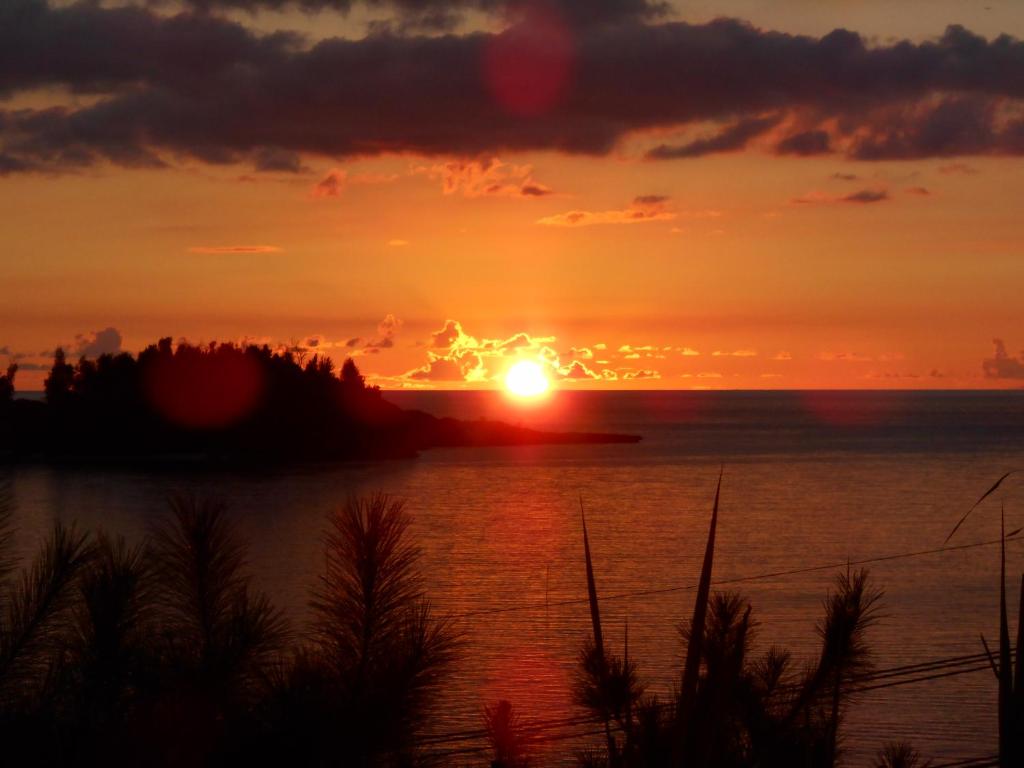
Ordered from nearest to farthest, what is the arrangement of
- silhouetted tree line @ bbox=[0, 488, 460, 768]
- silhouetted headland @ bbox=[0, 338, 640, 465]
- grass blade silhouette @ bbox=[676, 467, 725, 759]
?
grass blade silhouette @ bbox=[676, 467, 725, 759]
silhouetted tree line @ bbox=[0, 488, 460, 768]
silhouetted headland @ bbox=[0, 338, 640, 465]

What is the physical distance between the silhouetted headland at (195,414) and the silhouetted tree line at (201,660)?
12401 cm

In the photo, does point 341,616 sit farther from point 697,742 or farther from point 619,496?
point 619,496

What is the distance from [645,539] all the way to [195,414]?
83.1 m

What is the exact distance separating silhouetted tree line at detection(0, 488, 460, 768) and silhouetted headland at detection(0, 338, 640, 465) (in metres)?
124

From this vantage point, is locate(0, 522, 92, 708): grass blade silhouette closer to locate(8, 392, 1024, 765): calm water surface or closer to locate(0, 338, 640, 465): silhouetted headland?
locate(8, 392, 1024, 765): calm water surface

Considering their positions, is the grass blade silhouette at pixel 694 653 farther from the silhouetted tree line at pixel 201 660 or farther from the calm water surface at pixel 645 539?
the calm water surface at pixel 645 539

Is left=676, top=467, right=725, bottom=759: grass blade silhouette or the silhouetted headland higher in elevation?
the silhouetted headland

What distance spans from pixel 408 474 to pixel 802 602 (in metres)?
70.3

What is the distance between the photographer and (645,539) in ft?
200

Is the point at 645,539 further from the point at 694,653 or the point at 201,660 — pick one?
the point at 694,653

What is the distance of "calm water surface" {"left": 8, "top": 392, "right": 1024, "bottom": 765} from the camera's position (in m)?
30.1

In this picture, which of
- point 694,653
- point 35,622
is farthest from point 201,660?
point 694,653

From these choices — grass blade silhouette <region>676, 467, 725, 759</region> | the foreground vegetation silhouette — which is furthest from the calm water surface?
grass blade silhouette <region>676, 467, 725, 759</region>

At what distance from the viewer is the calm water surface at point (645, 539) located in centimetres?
3014
